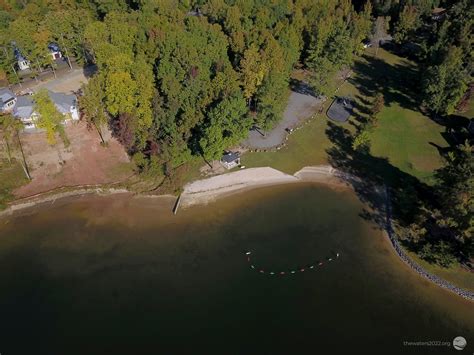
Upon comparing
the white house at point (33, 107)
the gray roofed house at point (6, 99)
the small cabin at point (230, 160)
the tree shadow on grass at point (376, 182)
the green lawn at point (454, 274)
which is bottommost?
the green lawn at point (454, 274)

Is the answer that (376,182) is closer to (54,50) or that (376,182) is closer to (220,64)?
(220,64)

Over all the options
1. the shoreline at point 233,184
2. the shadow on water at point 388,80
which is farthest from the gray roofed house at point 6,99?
the shadow on water at point 388,80

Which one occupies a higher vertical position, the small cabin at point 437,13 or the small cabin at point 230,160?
the small cabin at point 437,13

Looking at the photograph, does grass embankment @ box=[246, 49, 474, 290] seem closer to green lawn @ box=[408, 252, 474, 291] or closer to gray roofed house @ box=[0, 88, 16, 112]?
green lawn @ box=[408, 252, 474, 291]

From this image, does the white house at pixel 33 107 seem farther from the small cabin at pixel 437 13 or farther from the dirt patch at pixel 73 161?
the small cabin at pixel 437 13

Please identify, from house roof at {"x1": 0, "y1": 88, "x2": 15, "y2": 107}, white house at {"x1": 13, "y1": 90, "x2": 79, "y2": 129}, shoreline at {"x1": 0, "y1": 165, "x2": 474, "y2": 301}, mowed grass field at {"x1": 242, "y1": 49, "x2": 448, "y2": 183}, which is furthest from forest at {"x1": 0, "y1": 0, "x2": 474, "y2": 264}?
house roof at {"x1": 0, "y1": 88, "x2": 15, "y2": 107}

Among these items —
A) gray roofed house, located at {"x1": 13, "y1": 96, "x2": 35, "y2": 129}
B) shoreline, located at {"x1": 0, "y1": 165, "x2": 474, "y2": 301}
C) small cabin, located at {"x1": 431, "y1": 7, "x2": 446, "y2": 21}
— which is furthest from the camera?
small cabin, located at {"x1": 431, "y1": 7, "x2": 446, "y2": 21}
